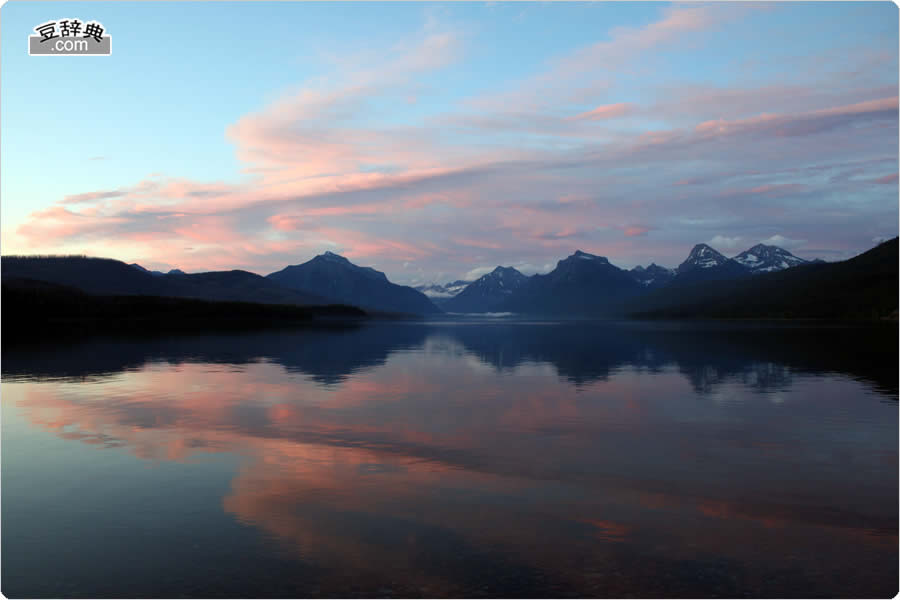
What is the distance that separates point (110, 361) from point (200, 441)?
4540 cm

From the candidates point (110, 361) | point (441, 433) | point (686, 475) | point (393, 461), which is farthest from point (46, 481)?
point (110, 361)

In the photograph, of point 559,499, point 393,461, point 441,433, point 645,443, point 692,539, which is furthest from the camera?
point 441,433

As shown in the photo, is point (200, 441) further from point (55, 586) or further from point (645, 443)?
point (645, 443)

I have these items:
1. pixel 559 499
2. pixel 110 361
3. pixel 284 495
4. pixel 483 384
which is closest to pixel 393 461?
pixel 284 495

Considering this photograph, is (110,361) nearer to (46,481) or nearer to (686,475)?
(46,481)

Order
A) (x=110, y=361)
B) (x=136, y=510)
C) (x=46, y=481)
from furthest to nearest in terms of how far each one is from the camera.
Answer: (x=110, y=361), (x=46, y=481), (x=136, y=510)

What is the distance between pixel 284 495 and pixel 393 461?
526 cm

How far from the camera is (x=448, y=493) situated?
1962cm

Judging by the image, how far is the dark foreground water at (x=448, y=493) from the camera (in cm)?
1380

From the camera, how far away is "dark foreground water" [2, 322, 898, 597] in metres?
13.8

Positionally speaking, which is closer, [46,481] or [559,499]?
[559,499]

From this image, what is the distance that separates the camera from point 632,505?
1850 cm

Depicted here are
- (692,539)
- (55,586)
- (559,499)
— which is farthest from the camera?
(559,499)

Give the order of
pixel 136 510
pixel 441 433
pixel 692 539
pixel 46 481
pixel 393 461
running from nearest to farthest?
pixel 692 539 → pixel 136 510 → pixel 46 481 → pixel 393 461 → pixel 441 433
